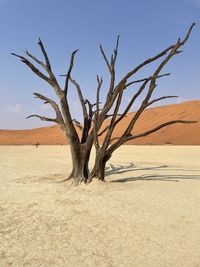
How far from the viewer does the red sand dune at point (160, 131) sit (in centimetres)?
2976

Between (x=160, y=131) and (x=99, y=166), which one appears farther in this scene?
(x=160, y=131)

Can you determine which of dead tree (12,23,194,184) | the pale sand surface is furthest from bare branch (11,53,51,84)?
the pale sand surface

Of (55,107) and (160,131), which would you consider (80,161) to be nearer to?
(55,107)

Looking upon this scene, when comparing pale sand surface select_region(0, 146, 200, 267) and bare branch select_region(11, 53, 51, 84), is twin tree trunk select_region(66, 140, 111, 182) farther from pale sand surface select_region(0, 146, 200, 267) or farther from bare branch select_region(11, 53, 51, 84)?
bare branch select_region(11, 53, 51, 84)

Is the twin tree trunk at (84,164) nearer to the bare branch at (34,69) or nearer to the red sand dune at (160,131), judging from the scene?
the bare branch at (34,69)

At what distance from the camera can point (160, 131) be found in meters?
34.2

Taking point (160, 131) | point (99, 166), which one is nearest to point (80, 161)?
point (99, 166)

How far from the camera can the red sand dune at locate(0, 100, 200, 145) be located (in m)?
29.8

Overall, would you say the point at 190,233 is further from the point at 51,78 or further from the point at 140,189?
the point at 51,78

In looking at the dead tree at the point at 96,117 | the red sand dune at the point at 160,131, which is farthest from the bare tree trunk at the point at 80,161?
the red sand dune at the point at 160,131

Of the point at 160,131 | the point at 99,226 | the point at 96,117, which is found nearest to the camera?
the point at 99,226

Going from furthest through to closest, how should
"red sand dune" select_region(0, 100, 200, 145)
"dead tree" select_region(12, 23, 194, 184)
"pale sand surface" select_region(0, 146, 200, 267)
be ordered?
1. "red sand dune" select_region(0, 100, 200, 145)
2. "dead tree" select_region(12, 23, 194, 184)
3. "pale sand surface" select_region(0, 146, 200, 267)

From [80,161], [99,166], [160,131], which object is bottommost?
[99,166]

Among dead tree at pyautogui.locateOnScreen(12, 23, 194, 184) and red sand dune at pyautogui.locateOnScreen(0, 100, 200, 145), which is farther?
red sand dune at pyautogui.locateOnScreen(0, 100, 200, 145)
